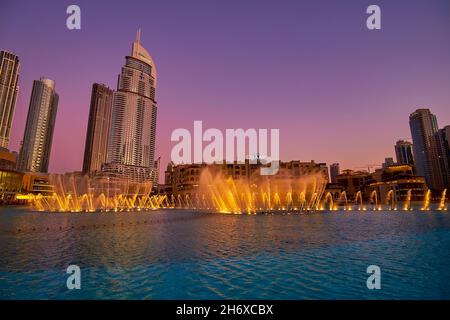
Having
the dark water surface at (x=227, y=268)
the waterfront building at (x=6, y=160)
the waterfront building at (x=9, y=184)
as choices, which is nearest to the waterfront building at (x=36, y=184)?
the waterfront building at (x=6, y=160)

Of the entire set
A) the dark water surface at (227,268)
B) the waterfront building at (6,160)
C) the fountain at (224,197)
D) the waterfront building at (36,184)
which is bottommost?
the dark water surface at (227,268)

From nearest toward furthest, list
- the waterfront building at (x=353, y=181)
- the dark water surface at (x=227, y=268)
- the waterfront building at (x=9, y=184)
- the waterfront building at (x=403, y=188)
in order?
1. the dark water surface at (x=227, y=268)
2. the waterfront building at (x=9, y=184)
3. the waterfront building at (x=403, y=188)
4. the waterfront building at (x=353, y=181)

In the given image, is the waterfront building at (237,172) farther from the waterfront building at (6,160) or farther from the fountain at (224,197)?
the waterfront building at (6,160)

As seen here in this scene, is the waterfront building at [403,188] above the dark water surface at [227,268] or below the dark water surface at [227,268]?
above

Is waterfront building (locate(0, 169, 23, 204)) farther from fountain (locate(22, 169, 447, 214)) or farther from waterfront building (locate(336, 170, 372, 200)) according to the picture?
waterfront building (locate(336, 170, 372, 200))

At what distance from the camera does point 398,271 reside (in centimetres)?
1130

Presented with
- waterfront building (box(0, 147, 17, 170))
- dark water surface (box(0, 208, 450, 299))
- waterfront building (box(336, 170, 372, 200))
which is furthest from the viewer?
waterfront building (box(336, 170, 372, 200))

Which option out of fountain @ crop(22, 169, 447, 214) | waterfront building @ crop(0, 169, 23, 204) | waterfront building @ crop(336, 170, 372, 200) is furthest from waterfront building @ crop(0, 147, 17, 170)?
waterfront building @ crop(336, 170, 372, 200)

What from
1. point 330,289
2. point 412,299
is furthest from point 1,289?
point 412,299

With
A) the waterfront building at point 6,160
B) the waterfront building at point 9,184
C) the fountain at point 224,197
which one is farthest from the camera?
the waterfront building at point 6,160

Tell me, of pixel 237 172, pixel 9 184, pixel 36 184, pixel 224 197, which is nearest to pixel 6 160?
pixel 36 184
